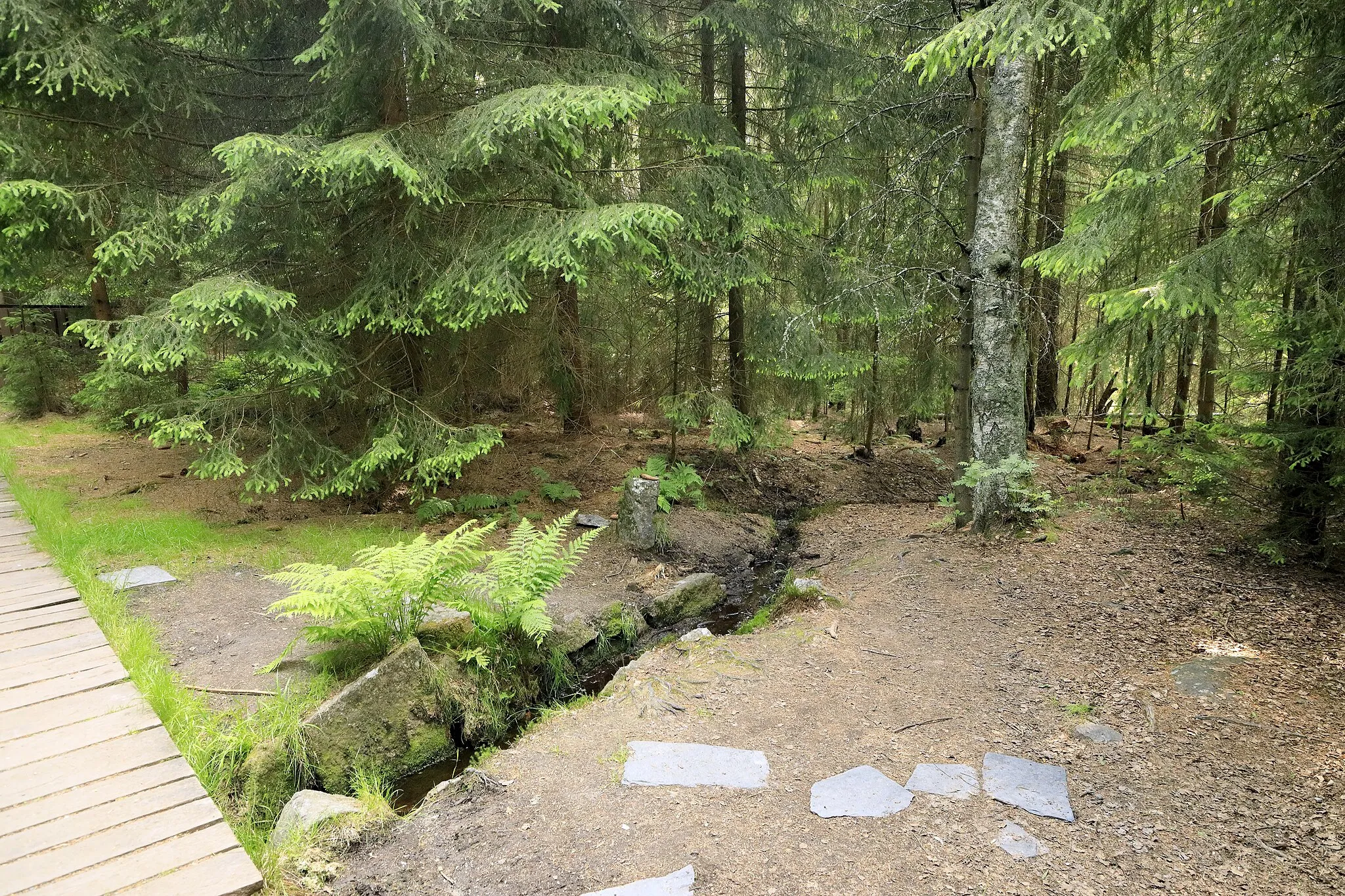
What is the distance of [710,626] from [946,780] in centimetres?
372

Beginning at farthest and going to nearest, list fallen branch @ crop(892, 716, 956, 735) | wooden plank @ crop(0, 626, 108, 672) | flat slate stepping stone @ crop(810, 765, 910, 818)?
wooden plank @ crop(0, 626, 108, 672), fallen branch @ crop(892, 716, 956, 735), flat slate stepping stone @ crop(810, 765, 910, 818)

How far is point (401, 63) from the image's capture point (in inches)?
298

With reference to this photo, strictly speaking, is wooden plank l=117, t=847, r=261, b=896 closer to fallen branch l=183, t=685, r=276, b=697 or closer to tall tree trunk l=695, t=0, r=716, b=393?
fallen branch l=183, t=685, r=276, b=697

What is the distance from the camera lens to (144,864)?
306cm

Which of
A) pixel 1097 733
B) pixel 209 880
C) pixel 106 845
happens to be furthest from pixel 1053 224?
pixel 106 845

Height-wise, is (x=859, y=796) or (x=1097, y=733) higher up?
(x=1097, y=733)

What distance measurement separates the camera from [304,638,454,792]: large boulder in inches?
175

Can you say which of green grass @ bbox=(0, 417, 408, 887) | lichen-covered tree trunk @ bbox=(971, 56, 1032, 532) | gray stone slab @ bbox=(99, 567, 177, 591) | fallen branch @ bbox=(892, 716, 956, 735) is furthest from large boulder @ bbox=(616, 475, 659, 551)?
gray stone slab @ bbox=(99, 567, 177, 591)

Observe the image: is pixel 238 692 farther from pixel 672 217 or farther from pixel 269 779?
pixel 672 217

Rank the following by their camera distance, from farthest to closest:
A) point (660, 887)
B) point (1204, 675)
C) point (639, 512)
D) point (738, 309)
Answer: point (738, 309)
point (639, 512)
point (1204, 675)
point (660, 887)

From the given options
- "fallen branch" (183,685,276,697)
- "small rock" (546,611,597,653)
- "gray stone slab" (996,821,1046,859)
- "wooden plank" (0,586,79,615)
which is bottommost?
"small rock" (546,611,597,653)

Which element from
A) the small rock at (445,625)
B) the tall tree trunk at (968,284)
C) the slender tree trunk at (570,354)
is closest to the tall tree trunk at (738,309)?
the slender tree trunk at (570,354)

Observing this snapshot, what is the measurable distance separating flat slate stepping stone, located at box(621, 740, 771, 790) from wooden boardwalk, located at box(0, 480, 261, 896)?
6.33 ft

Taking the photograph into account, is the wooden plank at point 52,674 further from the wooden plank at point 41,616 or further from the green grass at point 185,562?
the wooden plank at point 41,616
